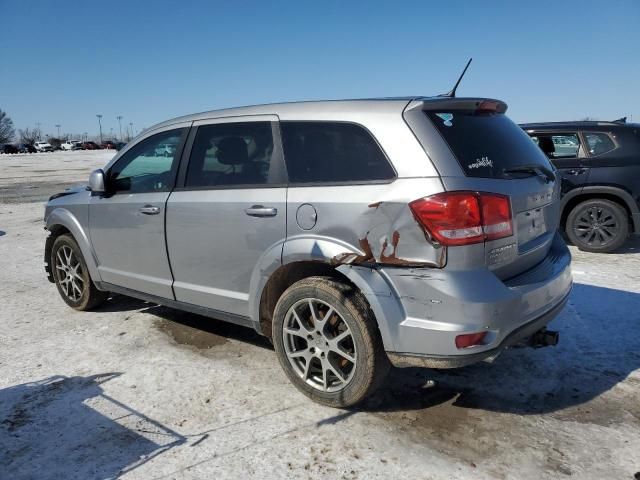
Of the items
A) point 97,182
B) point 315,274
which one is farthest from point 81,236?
point 315,274

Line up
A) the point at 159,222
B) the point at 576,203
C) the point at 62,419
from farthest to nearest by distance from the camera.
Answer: the point at 576,203 → the point at 159,222 → the point at 62,419

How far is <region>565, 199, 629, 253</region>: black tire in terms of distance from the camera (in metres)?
6.93

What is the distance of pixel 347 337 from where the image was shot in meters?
3.05

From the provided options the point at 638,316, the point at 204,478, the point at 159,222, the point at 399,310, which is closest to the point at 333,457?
the point at 204,478

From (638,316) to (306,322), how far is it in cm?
313

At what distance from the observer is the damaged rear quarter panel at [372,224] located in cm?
268

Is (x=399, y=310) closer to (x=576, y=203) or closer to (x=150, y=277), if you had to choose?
(x=150, y=277)


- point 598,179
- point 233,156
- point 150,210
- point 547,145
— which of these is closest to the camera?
point 233,156

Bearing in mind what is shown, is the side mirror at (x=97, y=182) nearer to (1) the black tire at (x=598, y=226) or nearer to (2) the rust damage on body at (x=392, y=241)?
(2) the rust damage on body at (x=392, y=241)

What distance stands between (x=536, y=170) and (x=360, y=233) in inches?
49.6

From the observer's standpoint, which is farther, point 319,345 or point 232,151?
point 232,151

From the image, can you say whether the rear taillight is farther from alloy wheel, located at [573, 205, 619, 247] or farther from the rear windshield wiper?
alloy wheel, located at [573, 205, 619, 247]

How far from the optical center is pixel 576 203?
7.32 metres

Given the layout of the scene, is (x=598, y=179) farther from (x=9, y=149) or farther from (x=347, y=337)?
(x=9, y=149)
